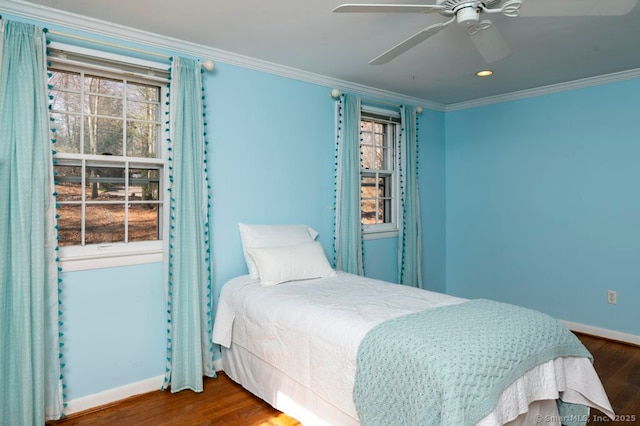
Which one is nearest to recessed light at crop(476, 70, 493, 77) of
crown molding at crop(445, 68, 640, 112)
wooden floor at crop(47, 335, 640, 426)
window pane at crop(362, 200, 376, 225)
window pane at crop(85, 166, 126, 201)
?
crown molding at crop(445, 68, 640, 112)

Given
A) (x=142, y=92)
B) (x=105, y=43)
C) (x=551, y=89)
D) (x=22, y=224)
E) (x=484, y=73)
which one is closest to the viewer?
(x=22, y=224)

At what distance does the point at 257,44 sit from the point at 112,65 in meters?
0.96

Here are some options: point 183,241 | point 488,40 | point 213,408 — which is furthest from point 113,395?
point 488,40

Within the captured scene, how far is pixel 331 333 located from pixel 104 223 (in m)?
1.70

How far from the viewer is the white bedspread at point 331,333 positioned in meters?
1.92

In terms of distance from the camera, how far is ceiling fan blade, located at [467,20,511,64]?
1.97 metres

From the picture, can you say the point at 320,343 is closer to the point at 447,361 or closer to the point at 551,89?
the point at 447,361

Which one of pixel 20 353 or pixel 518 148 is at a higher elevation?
pixel 518 148

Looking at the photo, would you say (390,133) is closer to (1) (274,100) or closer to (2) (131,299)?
(1) (274,100)

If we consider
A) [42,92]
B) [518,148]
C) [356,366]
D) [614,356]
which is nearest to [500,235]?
[518,148]

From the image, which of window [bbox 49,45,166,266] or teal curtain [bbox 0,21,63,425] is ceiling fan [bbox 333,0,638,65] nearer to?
window [bbox 49,45,166,266]

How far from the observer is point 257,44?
2.91 m

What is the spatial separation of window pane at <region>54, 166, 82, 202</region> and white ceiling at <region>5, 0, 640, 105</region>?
36.9 inches

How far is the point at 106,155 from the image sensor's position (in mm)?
2658
